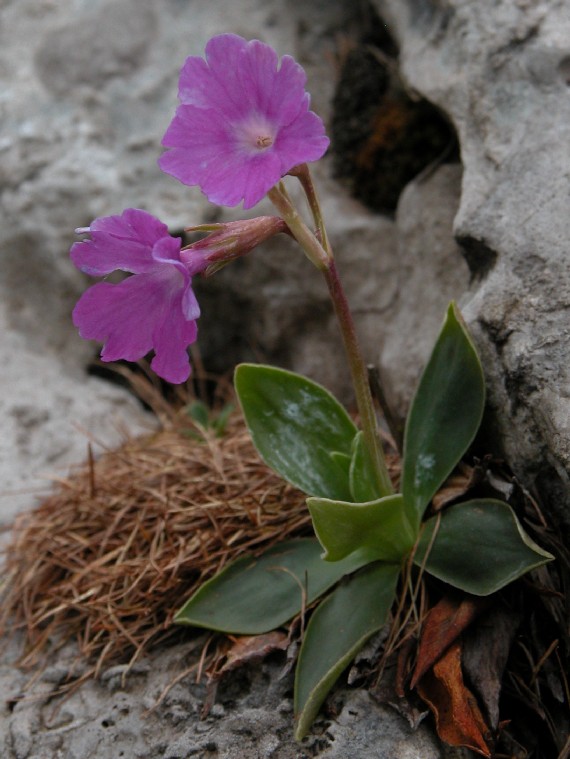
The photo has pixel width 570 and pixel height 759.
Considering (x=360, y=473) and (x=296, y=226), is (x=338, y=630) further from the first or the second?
(x=296, y=226)

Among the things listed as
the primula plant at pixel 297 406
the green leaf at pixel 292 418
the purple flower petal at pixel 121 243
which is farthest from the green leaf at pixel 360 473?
the purple flower petal at pixel 121 243

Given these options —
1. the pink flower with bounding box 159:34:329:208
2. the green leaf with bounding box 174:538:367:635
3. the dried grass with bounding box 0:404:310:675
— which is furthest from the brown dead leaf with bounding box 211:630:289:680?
the pink flower with bounding box 159:34:329:208

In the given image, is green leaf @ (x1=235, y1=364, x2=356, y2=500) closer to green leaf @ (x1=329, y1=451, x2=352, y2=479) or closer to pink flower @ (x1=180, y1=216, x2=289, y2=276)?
green leaf @ (x1=329, y1=451, x2=352, y2=479)

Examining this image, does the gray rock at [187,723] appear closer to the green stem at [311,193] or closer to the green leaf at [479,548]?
the green leaf at [479,548]

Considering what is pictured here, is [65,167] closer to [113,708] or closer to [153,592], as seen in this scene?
[153,592]

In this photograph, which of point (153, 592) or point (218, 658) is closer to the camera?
point (218, 658)

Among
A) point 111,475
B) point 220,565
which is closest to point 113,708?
point 220,565
